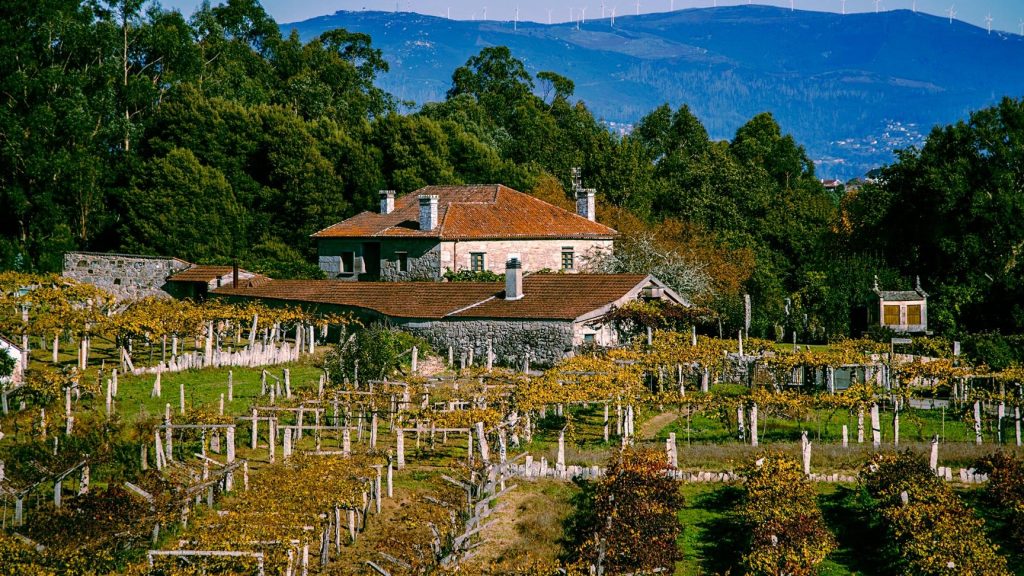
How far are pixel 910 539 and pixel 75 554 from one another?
1592 cm

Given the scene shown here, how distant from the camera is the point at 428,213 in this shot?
5975 centimetres

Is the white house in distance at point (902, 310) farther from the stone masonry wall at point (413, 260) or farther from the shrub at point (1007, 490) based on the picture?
the shrub at point (1007, 490)

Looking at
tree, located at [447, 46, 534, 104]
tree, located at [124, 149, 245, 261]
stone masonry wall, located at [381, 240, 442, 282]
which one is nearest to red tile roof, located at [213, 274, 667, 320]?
stone masonry wall, located at [381, 240, 442, 282]

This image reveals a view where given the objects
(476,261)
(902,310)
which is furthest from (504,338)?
(902,310)

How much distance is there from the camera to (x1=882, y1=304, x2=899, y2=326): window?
5581 centimetres

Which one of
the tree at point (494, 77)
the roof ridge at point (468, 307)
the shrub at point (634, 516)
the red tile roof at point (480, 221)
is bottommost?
the shrub at point (634, 516)

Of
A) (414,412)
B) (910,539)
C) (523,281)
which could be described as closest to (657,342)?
(523,281)

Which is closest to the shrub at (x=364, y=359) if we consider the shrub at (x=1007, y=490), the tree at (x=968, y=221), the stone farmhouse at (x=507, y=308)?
the stone farmhouse at (x=507, y=308)

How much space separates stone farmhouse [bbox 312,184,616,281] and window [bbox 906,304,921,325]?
14972 millimetres

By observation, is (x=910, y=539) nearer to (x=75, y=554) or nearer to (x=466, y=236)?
(x=75, y=554)

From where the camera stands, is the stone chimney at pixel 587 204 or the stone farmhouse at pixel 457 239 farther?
the stone chimney at pixel 587 204

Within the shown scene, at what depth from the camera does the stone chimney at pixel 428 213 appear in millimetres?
59188

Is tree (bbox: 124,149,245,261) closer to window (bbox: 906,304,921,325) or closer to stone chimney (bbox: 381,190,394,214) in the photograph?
stone chimney (bbox: 381,190,394,214)

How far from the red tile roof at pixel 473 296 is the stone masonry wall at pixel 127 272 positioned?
7.53m
